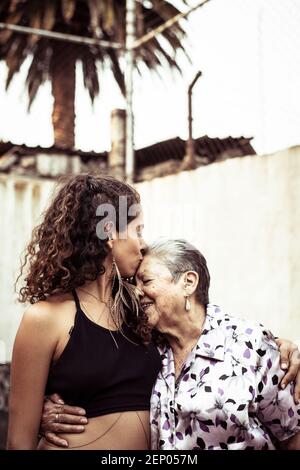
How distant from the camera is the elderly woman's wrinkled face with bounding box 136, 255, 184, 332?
2.70 meters

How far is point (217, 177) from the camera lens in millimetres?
4418

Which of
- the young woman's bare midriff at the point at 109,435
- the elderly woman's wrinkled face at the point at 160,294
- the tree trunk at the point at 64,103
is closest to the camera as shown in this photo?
the young woman's bare midriff at the point at 109,435

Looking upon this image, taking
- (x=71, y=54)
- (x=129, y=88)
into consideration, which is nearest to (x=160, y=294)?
(x=129, y=88)

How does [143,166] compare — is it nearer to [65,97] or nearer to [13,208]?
[13,208]

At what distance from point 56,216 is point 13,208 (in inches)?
122

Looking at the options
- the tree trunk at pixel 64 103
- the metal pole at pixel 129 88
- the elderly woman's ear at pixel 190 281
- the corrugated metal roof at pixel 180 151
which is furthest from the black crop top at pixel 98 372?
the tree trunk at pixel 64 103

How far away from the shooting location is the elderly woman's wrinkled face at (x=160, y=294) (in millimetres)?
2699

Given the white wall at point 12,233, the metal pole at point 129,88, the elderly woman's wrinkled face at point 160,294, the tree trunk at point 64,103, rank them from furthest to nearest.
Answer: the tree trunk at point 64,103, the white wall at point 12,233, the metal pole at point 129,88, the elderly woman's wrinkled face at point 160,294

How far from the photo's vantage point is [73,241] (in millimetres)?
2586

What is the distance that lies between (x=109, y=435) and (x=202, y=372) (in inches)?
17.0

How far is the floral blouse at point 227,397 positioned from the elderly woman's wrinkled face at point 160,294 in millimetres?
168

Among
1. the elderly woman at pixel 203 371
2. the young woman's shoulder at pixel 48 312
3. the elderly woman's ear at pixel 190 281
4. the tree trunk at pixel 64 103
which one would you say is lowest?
the elderly woman at pixel 203 371

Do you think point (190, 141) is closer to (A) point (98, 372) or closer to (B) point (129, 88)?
(B) point (129, 88)

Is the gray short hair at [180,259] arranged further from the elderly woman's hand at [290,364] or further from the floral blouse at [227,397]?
the elderly woman's hand at [290,364]
